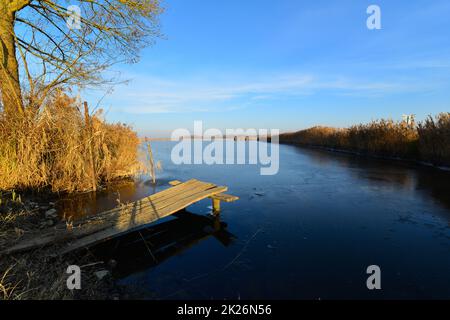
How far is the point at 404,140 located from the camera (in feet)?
50.9

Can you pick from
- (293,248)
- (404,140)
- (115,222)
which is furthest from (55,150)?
(404,140)

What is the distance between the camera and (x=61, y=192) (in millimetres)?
7328

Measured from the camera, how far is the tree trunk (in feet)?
21.4

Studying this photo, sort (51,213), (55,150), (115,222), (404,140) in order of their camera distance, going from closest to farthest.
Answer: (115,222)
(51,213)
(55,150)
(404,140)

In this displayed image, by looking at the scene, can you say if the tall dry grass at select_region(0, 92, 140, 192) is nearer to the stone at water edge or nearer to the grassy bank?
the grassy bank

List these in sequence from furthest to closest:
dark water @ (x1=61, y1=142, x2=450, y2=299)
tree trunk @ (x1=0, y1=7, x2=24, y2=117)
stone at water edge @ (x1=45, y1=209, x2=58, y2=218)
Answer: tree trunk @ (x1=0, y1=7, x2=24, y2=117) < stone at water edge @ (x1=45, y1=209, x2=58, y2=218) < dark water @ (x1=61, y1=142, x2=450, y2=299)

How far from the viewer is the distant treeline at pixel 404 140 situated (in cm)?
1245

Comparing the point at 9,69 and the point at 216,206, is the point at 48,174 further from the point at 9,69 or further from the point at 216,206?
the point at 216,206

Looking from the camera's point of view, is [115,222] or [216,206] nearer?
[115,222]

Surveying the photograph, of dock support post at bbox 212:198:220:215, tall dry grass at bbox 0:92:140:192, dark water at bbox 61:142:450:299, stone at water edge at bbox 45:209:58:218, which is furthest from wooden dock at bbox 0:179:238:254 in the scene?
tall dry grass at bbox 0:92:140:192

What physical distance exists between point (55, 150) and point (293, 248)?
6.90 meters

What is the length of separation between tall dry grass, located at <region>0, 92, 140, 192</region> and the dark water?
3.12 feet

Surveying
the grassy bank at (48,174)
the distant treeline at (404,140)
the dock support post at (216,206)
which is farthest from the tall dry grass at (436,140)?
the grassy bank at (48,174)
